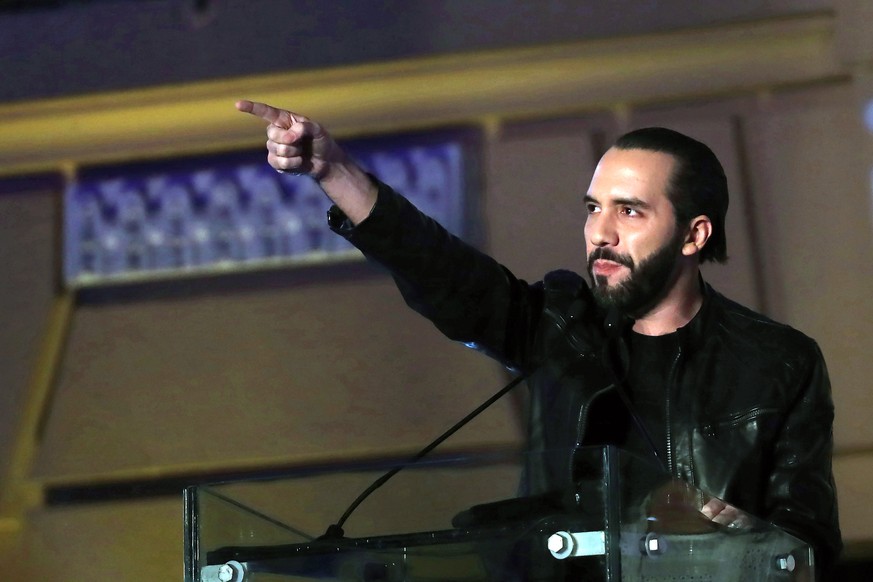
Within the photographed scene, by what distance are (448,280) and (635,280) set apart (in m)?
0.19

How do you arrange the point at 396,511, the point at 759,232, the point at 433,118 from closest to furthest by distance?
the point at 396,511
the point at 759,232
the point at 433,118

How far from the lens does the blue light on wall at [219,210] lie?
2.16 meters

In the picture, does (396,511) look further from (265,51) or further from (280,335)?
(265,51)

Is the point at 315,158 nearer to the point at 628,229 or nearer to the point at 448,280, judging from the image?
the point at 448,280

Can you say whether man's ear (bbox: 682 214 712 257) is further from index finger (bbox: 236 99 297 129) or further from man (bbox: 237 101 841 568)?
index finger (bbox: 236 99 297 129)

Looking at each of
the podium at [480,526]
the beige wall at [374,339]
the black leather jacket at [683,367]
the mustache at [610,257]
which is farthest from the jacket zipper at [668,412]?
the beige wall at [374,339]

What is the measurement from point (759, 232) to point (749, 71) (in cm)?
26

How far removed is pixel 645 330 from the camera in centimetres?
135

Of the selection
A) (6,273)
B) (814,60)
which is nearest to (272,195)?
(6,273)

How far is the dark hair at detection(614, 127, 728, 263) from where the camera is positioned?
1326 mm

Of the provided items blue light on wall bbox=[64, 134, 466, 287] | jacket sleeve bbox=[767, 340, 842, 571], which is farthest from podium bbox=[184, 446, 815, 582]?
blue light on wall bbox=[64, 134, 466, 287]

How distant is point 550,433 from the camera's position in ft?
4.15

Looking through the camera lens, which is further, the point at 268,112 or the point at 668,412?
the point at 668,412

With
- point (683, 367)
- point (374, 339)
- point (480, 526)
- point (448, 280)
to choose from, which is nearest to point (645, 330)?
point (683, 367)
